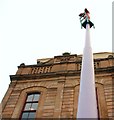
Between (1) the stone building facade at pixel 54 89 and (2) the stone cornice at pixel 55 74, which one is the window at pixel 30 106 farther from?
(2) the stone cornice at pixel 55 74

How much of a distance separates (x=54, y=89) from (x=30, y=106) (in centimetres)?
189

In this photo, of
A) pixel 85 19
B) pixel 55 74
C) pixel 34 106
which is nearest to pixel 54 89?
pixel 55 74

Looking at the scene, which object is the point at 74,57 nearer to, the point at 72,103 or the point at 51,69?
the point at 51,69

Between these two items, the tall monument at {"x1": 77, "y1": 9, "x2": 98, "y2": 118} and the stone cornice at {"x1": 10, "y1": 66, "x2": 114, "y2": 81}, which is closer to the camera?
the tall monument at {"x1": 77, "y1": 9, "x2": 98, "y2": 118}

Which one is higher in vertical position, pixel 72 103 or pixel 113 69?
pixel 113 69

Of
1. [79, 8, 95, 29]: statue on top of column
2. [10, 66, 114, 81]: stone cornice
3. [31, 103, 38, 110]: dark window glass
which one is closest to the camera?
[79, 8, 95, 29]: statue on top of column

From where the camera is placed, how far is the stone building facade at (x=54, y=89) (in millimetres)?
13453

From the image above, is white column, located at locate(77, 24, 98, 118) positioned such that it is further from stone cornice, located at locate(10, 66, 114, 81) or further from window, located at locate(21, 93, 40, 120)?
stone cornice, located at locate(10, 66, 114, 81)

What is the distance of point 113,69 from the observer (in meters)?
15.6

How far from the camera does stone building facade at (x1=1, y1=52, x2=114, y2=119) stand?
13453mm

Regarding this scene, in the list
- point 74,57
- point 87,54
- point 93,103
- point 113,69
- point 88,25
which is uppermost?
point 74,57

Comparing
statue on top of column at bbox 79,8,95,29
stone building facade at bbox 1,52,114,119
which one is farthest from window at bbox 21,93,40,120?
statue on top of column at bbox 79,8,95,29

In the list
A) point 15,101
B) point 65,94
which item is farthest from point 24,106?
point 65,94

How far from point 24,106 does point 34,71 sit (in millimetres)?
3497
